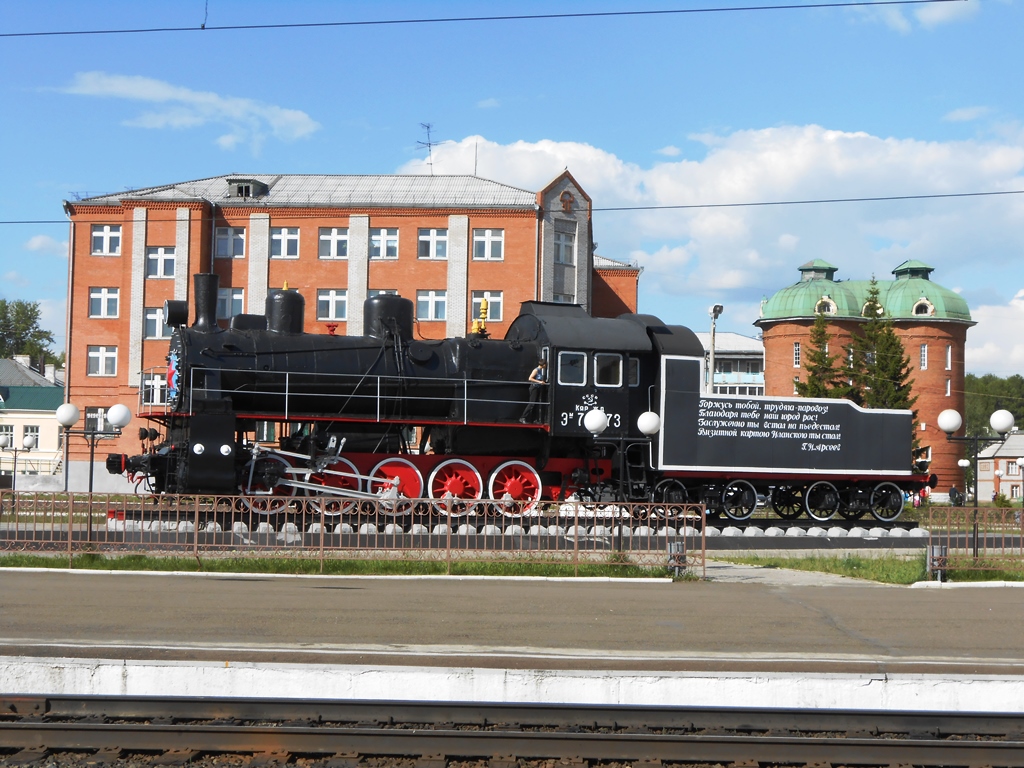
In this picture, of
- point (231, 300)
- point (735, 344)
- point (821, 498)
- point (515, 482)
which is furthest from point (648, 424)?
point (735, 344)

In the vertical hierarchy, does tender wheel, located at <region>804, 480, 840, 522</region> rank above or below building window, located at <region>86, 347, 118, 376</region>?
below

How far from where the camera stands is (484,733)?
6.70 meters

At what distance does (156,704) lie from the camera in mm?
7242

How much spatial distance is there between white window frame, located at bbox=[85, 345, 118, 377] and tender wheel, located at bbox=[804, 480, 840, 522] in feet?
112

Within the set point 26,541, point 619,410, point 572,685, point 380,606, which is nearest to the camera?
point 572,685

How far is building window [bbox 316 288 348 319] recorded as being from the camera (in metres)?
46.0

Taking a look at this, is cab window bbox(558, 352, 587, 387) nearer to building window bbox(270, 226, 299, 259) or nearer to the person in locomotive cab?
the person in locomotive cab

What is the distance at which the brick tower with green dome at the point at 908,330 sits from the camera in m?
69.4

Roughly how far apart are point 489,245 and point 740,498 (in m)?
26.2

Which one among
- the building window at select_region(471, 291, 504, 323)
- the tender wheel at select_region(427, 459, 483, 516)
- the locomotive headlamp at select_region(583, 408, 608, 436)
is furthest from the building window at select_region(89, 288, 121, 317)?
the locomotive headlamp at select_region(583, 408, 608, 436)

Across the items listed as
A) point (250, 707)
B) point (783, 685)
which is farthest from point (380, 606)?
point (783, 685)

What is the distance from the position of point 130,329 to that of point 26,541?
32757 mm

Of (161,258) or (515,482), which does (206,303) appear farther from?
(161,258)

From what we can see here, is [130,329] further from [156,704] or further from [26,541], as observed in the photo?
[156,704]
